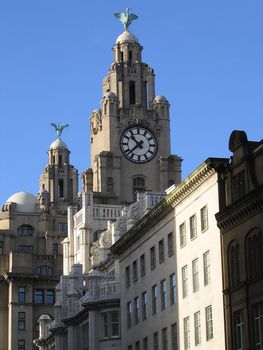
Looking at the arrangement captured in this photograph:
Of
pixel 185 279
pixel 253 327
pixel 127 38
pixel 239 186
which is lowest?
pixel 253 327

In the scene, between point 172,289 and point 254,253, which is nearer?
point 254,253

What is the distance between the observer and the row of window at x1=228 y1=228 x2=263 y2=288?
72.7 metres

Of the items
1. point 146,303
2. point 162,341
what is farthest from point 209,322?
point 146,303

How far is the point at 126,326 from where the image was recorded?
320 ft

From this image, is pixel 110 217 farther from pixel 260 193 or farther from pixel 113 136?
pixel 260 193

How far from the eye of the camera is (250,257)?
73.9 metres

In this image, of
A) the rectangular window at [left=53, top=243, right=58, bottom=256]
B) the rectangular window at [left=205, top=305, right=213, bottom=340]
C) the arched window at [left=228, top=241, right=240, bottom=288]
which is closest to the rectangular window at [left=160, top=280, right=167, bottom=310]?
the rectangular window at [left=205, top=305, right=213, bottom=340]

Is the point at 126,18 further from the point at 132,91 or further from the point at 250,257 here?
the point at 250,257

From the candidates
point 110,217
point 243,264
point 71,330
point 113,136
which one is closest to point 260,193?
point 243,264

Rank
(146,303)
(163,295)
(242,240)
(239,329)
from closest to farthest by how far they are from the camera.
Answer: (239,329)
(242,240)
(163,295)
(146,303)

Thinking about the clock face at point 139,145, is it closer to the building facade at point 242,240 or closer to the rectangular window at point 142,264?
the rectangular window at point 142,264

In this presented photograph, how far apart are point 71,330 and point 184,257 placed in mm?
31272

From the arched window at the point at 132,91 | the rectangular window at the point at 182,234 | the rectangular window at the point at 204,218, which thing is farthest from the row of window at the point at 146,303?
the arched window at the point at 132,91

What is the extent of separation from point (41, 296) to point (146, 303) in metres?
69.7
